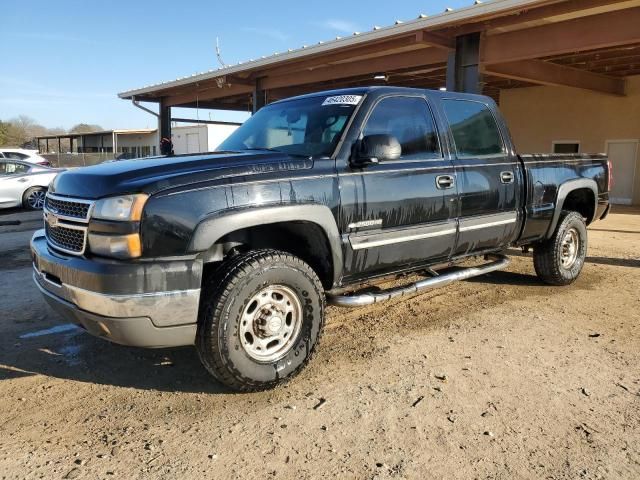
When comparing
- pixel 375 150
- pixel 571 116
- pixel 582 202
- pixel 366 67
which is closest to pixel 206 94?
pixel 366 67

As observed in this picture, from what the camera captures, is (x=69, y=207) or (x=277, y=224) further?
(x=277, y=224)

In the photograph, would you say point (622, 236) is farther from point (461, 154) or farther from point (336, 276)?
point (336, 276)

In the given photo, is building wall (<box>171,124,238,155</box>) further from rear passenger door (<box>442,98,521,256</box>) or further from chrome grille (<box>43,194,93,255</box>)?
chrome grille (<box>43,194,93,255</box>)

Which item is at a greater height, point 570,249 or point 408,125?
point 408,125

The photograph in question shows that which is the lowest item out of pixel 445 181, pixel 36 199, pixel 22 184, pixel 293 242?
pixel 36 199

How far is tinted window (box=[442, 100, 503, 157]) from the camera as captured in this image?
15.4 ft

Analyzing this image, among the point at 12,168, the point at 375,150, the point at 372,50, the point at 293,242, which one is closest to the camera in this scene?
the point at 375,150

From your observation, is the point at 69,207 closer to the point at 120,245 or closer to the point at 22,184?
the point at 120,245

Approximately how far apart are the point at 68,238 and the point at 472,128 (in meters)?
3.52

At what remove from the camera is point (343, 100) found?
163 inches

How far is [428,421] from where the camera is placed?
3072 millimetres

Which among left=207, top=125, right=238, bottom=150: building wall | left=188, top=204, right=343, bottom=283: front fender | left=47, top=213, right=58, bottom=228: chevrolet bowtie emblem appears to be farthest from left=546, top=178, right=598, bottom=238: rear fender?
left=207, top=125, right=238, bottom=150: building wall

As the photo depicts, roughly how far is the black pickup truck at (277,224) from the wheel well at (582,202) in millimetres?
1596

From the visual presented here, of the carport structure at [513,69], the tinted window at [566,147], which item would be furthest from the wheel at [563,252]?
the tinted window at [566,147]
